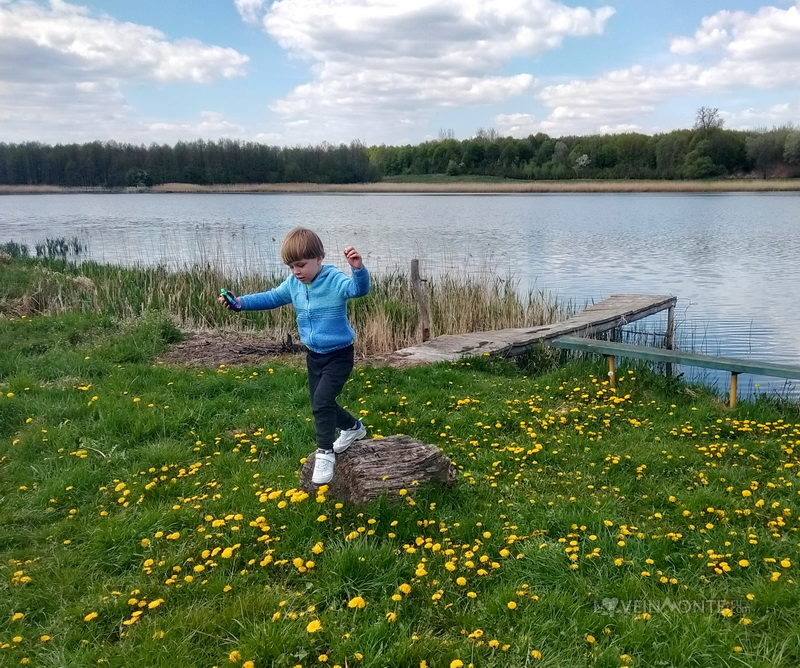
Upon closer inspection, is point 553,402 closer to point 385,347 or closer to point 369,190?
point 385,347

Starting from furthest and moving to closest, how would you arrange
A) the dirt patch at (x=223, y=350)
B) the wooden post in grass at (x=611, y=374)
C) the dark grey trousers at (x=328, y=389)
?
the dirt patch at (x=223, y=350), the wooden post in grass at (x=611, y=374), the dark grey trousers at (x=328, y=389)

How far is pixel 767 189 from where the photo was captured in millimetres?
62375

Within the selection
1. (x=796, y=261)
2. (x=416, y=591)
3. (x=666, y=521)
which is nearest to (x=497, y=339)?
(x=666, y=521)

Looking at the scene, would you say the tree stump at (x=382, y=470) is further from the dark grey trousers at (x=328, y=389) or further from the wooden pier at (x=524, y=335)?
the wooden pier at (x=524, y=335)

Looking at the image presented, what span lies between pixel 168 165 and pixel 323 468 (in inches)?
3589

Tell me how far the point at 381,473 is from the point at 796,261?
22867 millimetres

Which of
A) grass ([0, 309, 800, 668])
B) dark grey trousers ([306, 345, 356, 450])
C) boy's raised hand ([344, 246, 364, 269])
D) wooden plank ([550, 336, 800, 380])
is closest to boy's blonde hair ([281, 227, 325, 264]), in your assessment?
boy's raised hand ([344, 246, 364, 269])

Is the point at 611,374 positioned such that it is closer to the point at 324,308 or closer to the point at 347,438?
the point at 347,438

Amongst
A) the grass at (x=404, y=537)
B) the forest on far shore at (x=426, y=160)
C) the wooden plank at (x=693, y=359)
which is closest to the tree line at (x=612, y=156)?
the forest on far shore at (x=426, y=160)

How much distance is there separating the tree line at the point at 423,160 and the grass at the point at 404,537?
238 ft

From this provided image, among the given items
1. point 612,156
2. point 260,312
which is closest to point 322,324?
point 260,312

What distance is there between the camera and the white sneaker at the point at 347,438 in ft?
16.2

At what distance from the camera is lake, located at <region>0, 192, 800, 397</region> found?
15.2 m

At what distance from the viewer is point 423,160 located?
98688 millimetres
